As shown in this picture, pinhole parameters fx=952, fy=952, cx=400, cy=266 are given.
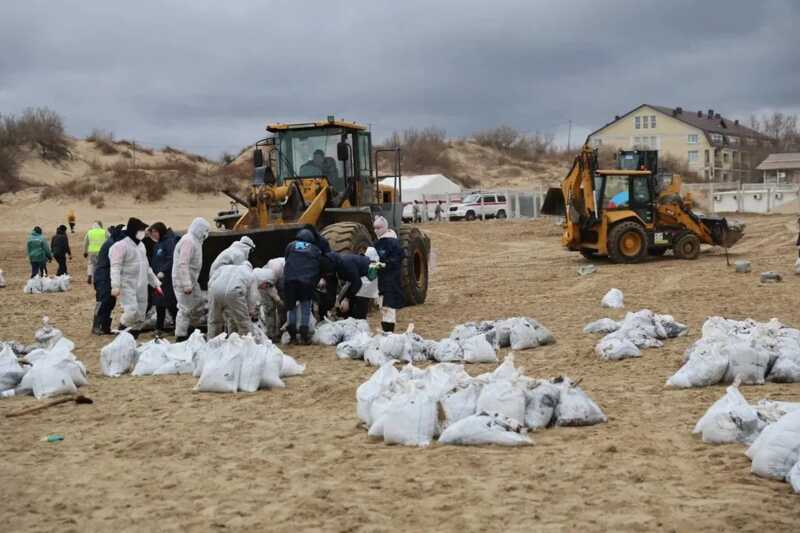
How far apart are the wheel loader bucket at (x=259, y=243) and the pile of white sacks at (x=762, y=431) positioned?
23.0ft

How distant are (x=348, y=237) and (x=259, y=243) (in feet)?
3.75

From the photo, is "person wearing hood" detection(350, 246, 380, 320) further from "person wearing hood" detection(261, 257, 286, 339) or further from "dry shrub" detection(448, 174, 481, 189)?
"dry shrub" detection(448, 174, 481, 189)

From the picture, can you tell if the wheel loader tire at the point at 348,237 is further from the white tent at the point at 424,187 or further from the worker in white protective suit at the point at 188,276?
the white tent at the point at 424,187

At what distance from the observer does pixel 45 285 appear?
19375 millimetres

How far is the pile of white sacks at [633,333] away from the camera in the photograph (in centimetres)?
930

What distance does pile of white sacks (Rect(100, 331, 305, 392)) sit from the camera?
824 cm

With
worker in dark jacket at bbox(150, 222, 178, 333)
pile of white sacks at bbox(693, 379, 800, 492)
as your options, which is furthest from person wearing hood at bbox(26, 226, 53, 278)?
pile of white sacks at bbox(693, 379, 800, 492)

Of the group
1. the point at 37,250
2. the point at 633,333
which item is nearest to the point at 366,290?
the point at 633,333

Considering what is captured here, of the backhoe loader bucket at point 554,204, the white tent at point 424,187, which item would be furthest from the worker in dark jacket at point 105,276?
the white tent at point 424,187

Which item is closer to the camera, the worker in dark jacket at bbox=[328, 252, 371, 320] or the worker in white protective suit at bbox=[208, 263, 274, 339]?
the worker in white protective suit at bbox=[208, 263, 274, 339]

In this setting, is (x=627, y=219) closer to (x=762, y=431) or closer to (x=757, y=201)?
(x=762, y=431)

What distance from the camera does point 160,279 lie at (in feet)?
38.4

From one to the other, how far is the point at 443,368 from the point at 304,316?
4.12 m

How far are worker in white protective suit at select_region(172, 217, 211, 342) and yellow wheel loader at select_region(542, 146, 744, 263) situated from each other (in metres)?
11.6
